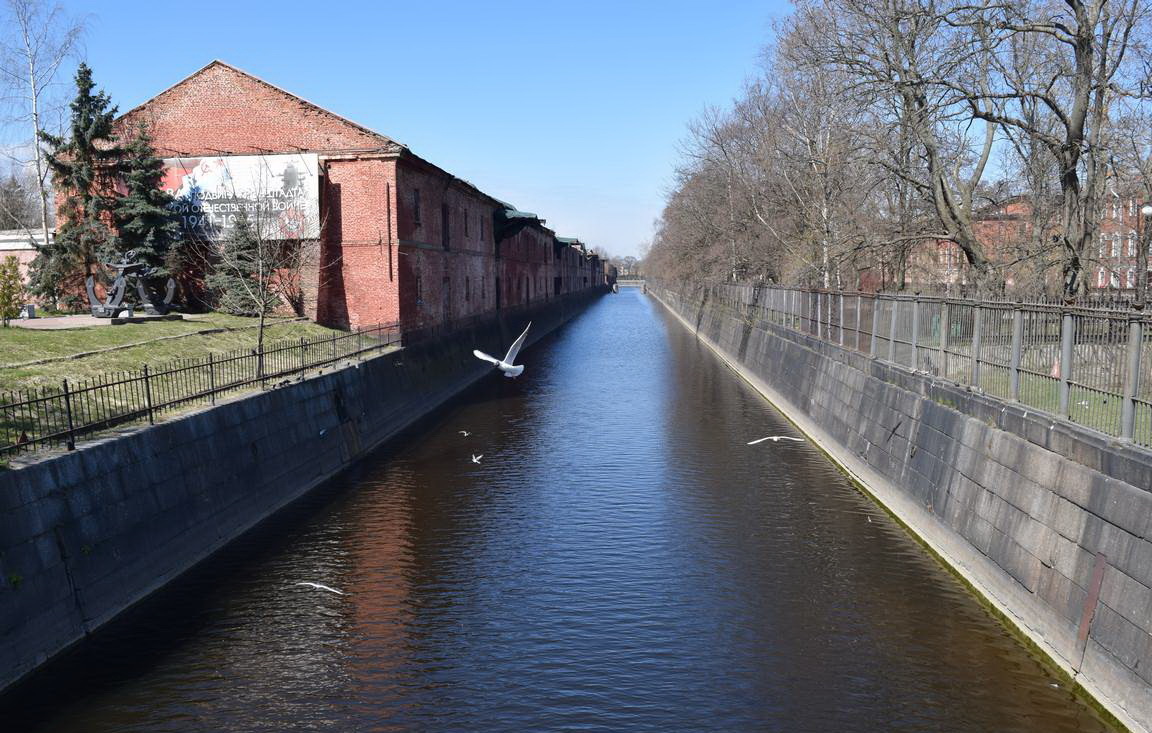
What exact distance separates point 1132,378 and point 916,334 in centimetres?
828

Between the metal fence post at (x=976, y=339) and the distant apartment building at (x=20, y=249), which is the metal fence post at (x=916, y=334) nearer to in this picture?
the metal fence post at (x=976, y=339)

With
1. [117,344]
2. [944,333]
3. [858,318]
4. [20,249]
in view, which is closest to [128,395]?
[117,344]

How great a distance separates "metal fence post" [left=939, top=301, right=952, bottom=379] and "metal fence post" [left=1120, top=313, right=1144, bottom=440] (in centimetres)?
624

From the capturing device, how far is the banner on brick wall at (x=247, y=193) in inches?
1284

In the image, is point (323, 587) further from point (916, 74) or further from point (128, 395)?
point (916, 74)

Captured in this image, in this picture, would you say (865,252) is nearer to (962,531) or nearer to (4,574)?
(962,531)

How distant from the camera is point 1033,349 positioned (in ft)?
41.4

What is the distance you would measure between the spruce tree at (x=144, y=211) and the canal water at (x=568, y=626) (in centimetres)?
1867

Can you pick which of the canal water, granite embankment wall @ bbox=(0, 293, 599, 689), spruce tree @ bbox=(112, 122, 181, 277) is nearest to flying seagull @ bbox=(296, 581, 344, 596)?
the canal water

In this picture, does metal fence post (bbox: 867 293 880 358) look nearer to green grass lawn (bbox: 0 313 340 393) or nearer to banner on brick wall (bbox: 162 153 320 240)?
green grass lawn (bbox: 0 313 340 393)

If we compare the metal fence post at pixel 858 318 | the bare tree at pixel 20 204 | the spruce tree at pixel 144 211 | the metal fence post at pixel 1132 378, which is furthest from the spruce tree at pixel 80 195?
the bare tree at pixel 20 204

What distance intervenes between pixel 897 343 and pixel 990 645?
9490mm

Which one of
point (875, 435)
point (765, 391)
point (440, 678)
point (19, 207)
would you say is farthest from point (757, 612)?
point (19, 207)

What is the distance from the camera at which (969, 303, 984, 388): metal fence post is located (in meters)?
14.2
